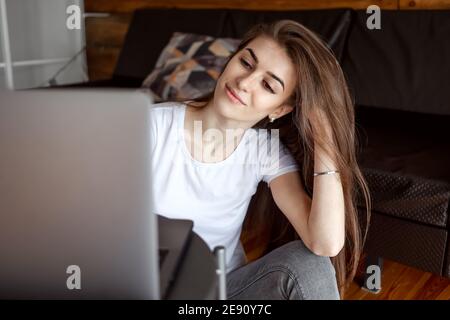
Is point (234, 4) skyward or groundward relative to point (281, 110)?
skyward

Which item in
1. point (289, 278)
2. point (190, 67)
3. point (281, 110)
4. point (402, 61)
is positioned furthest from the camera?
point (190, 67)

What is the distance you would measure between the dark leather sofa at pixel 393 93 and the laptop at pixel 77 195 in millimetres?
1032

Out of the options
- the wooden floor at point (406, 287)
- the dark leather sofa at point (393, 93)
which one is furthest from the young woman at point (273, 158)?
the wooden floor at point (406, 287)

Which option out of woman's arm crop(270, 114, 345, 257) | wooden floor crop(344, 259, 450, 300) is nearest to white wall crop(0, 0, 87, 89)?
wooden floor crop(344, 259, 450, 300)

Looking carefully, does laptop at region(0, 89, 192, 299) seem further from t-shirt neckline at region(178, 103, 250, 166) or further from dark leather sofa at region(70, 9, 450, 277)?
dark leather sofa at region(70, 9, 450, 277)

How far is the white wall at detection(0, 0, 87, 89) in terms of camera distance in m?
2.94

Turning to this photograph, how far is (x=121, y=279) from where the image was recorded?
1.73ft

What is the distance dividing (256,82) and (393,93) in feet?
3.66

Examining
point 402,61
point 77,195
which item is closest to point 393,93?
point 402,61

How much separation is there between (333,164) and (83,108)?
0.57 metres

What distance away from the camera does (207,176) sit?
1.02 m

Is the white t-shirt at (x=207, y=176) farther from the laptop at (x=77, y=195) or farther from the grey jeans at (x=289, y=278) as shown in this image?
the laptop at (x=77, y=195)

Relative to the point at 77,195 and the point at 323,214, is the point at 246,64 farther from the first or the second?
the point at 77,195

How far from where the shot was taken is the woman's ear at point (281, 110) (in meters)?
1.02
